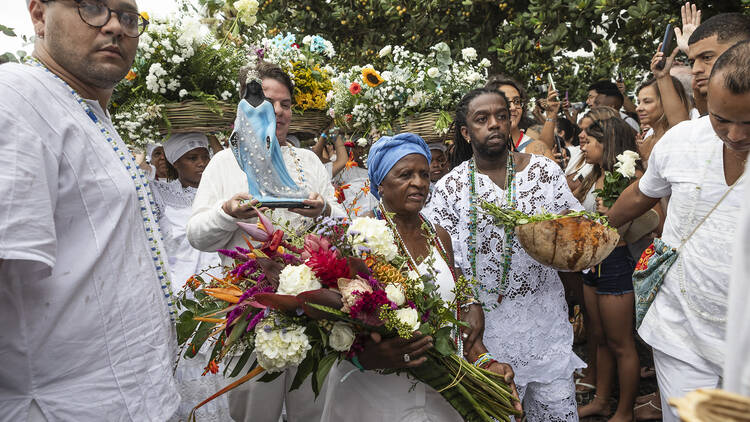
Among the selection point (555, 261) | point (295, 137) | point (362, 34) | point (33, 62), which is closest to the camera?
point (33, 62)

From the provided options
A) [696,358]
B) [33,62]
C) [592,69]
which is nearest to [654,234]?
[696,358]

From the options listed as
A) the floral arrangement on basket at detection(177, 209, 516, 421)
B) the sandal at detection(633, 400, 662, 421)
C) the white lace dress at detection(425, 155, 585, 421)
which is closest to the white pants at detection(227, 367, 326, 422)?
the floral arrangement on basket at detection(177, 209, 516, 421)

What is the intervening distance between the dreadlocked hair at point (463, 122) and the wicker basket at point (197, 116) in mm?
1760

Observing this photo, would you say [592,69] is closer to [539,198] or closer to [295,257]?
[539,198]

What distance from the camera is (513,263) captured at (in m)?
3.71

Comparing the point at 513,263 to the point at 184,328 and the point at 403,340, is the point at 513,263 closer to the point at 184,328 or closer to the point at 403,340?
the point at 403,340

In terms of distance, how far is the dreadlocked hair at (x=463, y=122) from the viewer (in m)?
3.99

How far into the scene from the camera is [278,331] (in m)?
2.09

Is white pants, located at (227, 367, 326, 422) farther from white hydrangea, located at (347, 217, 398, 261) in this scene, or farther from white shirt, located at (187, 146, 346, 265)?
white hydrangea, located at (347, 217, 398, 261)

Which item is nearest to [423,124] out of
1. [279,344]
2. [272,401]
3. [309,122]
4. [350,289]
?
[309,122]

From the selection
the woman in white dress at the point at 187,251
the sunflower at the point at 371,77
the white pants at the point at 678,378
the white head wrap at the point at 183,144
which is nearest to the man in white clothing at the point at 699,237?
the white pants at the point at 678,378

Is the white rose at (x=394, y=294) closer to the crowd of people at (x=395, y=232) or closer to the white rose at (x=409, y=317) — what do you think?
the white rose at (x=409, y=317)

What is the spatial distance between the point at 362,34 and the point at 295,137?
683 cm

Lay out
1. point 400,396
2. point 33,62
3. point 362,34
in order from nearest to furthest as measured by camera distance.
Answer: point 33,62 → point 400,396 → point 362,34
